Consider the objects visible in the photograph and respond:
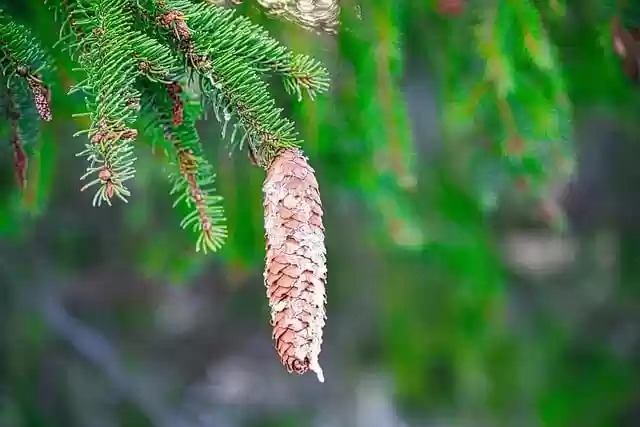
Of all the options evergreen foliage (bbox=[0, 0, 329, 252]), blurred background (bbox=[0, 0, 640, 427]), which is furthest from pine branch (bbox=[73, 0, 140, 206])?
blurred background (bbox=[0, 0, 640, 427])

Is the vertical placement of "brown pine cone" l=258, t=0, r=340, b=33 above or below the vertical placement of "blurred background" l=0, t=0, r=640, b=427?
above

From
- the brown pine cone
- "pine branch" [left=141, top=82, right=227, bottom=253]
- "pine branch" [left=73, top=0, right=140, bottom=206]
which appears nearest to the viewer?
"pine branch" [left=73, top=0, right=140, bottom=206]

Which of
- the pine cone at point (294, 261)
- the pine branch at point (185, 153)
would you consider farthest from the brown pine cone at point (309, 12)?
the pine cone at point (294, 261)

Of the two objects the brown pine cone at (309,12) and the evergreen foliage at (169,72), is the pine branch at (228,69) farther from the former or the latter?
the brown pine cone at (309,12)

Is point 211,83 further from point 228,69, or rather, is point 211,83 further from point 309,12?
point 309,12

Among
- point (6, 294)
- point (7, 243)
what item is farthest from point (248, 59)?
point (6, 294)

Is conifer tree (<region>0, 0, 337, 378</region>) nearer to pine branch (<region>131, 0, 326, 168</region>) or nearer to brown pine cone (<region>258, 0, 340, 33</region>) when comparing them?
pine branch (<region>131, 0, 326, 168</region>)

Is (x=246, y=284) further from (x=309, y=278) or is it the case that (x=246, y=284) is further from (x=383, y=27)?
(x=309, y=278)
